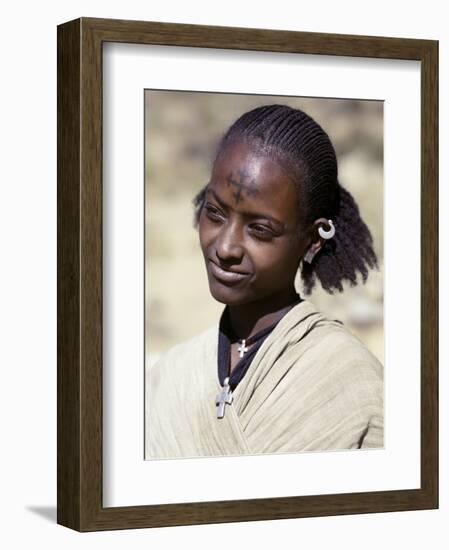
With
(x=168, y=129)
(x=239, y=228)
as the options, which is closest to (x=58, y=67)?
(x=168, y=129)

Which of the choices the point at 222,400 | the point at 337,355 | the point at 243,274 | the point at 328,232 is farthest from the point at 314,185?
the point at 222,400

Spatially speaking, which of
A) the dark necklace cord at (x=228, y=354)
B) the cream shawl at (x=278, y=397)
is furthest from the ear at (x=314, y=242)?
the dark necklace cord at (x=228, y=354)

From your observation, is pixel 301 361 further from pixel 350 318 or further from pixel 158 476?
pixel 158 476

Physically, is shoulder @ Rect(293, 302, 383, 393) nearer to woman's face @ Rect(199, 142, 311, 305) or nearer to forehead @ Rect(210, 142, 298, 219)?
woman's face @ Rect(199, 142, 311, 305)

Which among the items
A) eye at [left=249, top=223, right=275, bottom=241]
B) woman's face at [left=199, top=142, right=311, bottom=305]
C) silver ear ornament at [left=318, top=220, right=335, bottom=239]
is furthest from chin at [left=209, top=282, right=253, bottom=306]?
silver ear ornament at [left=318, top=220, right=335, bottom=239]

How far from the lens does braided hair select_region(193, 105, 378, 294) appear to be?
4234mm

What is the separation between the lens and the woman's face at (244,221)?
420cm

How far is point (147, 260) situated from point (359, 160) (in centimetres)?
60

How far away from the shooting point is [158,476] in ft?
13.6

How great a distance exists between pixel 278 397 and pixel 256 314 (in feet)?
0.65

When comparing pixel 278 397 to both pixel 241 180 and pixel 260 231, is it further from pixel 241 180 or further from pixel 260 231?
pixel 241 180

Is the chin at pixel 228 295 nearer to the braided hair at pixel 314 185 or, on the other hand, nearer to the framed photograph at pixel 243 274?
the framed photograph at pixel 243 274

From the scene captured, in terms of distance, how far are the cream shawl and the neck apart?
0.09 ft

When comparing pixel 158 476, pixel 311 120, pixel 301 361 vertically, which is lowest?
pixel 158 476
